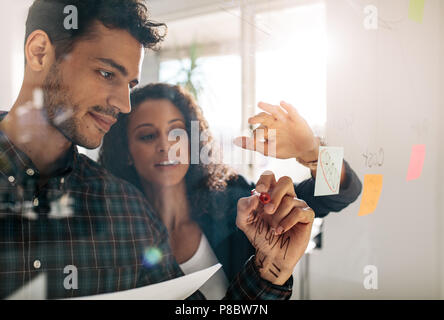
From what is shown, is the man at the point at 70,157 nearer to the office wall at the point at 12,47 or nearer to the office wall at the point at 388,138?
the office wall at the point at 12,47

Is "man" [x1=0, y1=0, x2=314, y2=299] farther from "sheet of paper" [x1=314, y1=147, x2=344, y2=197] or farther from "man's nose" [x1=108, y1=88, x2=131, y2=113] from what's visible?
"sheet of paper" [x1=314, y1=147, x2=344, y2=197]

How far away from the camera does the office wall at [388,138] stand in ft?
2.81

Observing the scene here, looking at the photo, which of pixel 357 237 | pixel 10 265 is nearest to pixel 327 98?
pixel 357 237

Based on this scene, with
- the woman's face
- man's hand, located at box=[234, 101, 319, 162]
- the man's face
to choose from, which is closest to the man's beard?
the man's face

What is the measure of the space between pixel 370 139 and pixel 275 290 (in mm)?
470

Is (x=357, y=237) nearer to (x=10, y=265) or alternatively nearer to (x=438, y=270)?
(x=438, y=270)

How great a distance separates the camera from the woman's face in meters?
0.64

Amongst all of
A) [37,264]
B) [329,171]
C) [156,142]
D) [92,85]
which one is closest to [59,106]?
[92,85]

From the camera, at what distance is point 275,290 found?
0.75 meters

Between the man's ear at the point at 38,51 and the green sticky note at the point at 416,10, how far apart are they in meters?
0.92

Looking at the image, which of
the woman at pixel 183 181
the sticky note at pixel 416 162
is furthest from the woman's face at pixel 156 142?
the sticky note at pixel 416 162

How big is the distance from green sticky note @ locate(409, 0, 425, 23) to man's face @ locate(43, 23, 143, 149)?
77 cm

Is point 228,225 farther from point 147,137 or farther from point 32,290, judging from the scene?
point 32,290
